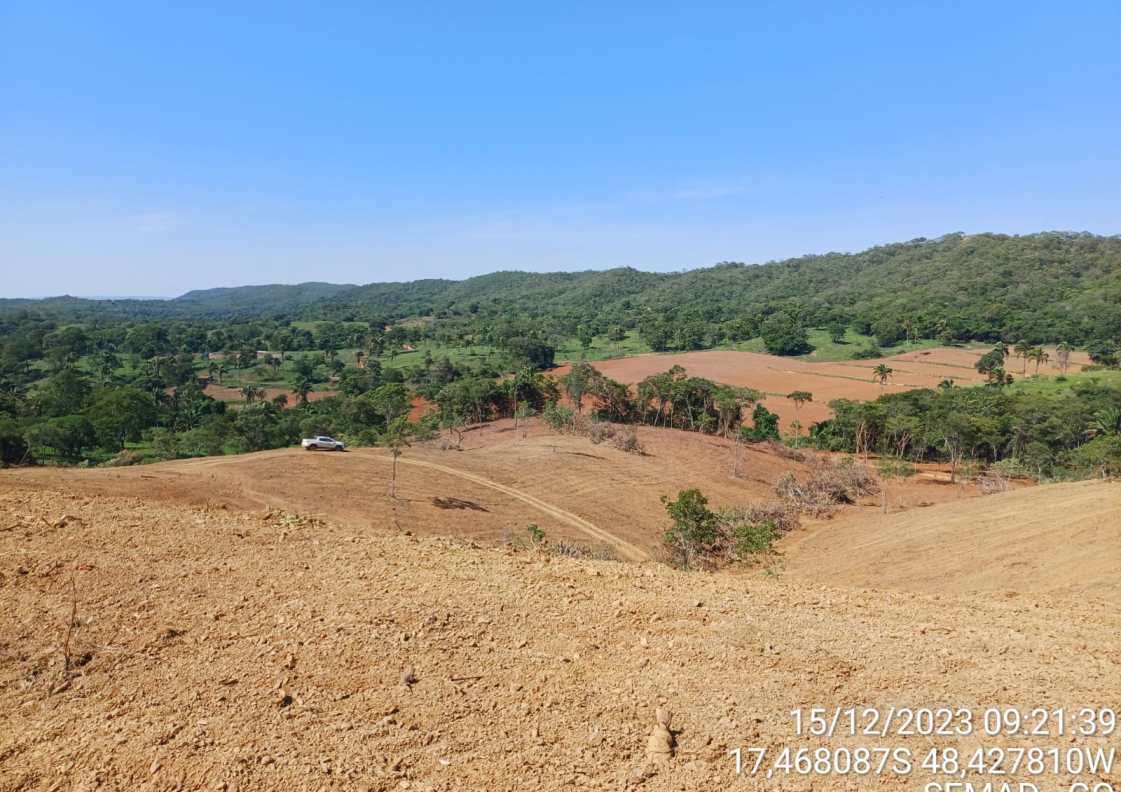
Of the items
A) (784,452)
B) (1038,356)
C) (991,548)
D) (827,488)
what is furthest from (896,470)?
(1038,356)

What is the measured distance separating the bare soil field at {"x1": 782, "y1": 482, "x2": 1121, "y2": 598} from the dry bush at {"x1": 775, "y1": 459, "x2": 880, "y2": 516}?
9.12 m

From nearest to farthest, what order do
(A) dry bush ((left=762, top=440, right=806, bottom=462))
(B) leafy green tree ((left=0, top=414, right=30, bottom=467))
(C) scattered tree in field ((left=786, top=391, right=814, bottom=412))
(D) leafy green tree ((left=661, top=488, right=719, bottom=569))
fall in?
(D) leafy green tree ((left=661, top=488, right=719, bottom=569)) → (B) leafy green tree ((left=0, top=414, right=30, bottom=467)) → (A) dry bush ((left=762, top=440, right=806, bottom=462)) → (C) scattered tree in field ((left=786, top=391, right=814, bottom=412))

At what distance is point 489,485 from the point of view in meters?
30.0

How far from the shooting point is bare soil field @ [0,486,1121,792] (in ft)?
16.9

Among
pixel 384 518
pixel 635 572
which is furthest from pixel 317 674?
pixel 384 518

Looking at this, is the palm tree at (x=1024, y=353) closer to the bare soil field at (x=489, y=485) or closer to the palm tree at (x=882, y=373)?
the palm tree at (x=882, y=373)

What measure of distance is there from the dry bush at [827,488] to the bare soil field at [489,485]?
1.21 m

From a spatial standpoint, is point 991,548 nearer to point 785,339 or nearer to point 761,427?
point 761,427

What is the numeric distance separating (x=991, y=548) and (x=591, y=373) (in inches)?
1908

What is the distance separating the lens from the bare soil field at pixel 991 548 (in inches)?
548

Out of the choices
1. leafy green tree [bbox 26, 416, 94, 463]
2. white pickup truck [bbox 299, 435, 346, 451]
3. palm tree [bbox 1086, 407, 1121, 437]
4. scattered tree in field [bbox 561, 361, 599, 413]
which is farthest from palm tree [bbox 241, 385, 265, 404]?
palm tree [bbox 1086, 407, 1121, 437]

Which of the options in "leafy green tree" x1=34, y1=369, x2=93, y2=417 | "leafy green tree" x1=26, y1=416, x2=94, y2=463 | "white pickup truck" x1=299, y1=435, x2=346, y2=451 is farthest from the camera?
"leafy green tree" x1=34, y1=369, x2=93, y2=417

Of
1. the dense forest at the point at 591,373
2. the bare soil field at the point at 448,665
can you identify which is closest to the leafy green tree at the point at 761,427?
the dense forest at the point at 591,373

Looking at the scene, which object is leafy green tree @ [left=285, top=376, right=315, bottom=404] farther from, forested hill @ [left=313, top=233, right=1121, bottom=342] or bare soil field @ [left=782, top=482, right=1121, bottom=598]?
forested hill @ [left=313, top=233, right=1121, bottom=342]
